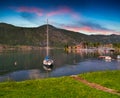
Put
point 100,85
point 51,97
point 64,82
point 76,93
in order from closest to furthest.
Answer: point 51,97, point 76,93, point 100,85, point 64,82

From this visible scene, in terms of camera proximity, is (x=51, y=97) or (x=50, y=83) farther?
(x=50, y=83)

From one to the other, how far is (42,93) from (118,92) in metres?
9.43

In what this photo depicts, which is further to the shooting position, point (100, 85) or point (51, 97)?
point (100, 85)

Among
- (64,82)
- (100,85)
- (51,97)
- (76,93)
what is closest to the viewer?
(51,97)

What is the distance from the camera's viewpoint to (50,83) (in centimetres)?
3434

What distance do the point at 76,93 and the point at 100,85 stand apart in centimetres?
731

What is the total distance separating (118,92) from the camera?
27.6 m

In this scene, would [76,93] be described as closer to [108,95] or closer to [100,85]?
[108,95]

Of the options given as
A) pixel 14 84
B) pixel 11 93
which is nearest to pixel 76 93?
pixel 11 93

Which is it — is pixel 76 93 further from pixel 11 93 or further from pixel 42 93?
pixel 11 93

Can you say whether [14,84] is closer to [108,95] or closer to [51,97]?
[51,97]

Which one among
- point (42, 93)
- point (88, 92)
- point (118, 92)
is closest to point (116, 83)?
point (118, 92)

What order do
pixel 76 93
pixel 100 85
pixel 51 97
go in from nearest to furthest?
pixel 51 97 < pixel 76 93 < pixel 100 85

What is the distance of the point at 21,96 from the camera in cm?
2498
